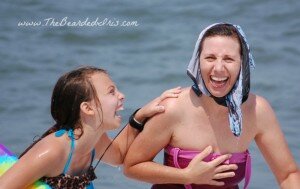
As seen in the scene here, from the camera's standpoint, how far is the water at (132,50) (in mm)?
7094

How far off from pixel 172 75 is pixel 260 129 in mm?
4206

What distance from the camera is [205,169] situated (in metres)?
3.59

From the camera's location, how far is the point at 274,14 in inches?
368

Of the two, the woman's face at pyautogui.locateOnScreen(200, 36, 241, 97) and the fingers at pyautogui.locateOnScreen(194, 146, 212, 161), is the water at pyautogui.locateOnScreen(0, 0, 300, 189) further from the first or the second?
the woman's face at pyautogui.locateOnScreen(200, 36, 241, 97)

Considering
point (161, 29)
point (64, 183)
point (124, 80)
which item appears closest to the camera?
point (64, 183)

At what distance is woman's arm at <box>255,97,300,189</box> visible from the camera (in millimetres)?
3791

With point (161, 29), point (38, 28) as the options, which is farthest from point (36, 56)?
point (161, 29)

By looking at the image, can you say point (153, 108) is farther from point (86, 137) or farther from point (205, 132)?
point (86, 137)

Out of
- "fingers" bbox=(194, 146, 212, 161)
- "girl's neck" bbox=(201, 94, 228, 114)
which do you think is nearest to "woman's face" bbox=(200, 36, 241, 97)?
"girl's neck" bbox=(201, 94, 228, 114)

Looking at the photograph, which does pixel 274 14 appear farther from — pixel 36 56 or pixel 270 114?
pixel 270 114

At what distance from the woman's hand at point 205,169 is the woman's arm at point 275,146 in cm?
26

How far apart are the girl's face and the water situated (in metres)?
2.51

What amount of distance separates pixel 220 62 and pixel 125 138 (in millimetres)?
664

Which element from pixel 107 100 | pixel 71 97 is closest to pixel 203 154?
pixel 107 100
